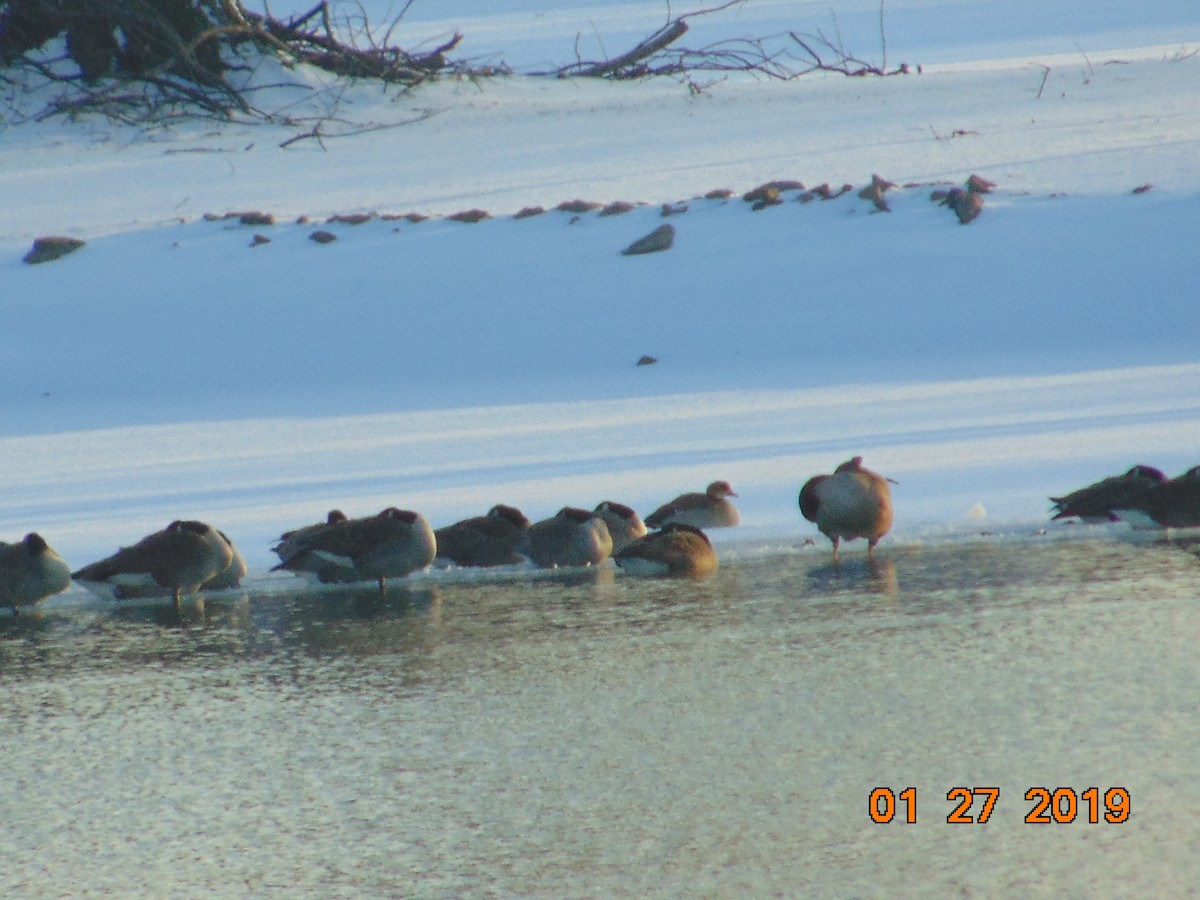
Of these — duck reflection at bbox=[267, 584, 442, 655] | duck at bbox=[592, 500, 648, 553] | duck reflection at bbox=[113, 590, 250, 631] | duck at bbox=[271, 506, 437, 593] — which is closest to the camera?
duck reflection at bbox=[267, 584, 442, 655]

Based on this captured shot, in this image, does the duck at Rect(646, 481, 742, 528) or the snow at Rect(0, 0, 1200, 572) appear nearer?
the duck at Rect(646, 481, 742, 528)

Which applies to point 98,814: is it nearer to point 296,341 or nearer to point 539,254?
point 296,341

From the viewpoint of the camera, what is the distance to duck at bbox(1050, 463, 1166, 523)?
7312 mm

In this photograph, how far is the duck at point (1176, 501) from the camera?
7.23m

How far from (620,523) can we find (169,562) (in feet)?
6.28

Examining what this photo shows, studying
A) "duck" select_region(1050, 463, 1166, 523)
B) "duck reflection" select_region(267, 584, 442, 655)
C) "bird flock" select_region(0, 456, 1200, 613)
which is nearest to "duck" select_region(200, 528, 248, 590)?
"bird flock" select_region(0, 456, 1200, 613)

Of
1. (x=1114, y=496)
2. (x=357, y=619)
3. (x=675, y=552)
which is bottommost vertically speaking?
(x=357, y=619)

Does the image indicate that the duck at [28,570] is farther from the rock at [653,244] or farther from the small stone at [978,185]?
the small stone at [978,185]

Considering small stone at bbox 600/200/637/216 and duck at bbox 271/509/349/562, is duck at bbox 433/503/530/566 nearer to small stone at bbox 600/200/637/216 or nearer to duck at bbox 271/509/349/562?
duck at bbox 271/509/349/562

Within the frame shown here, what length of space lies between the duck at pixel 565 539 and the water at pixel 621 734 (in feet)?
0.78

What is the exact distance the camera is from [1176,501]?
→ 7.25 metres

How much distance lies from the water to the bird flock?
0.53ft

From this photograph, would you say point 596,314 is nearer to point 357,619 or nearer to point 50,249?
point 50,249

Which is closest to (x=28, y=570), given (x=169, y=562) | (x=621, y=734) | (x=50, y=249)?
(x=169, y=562)
